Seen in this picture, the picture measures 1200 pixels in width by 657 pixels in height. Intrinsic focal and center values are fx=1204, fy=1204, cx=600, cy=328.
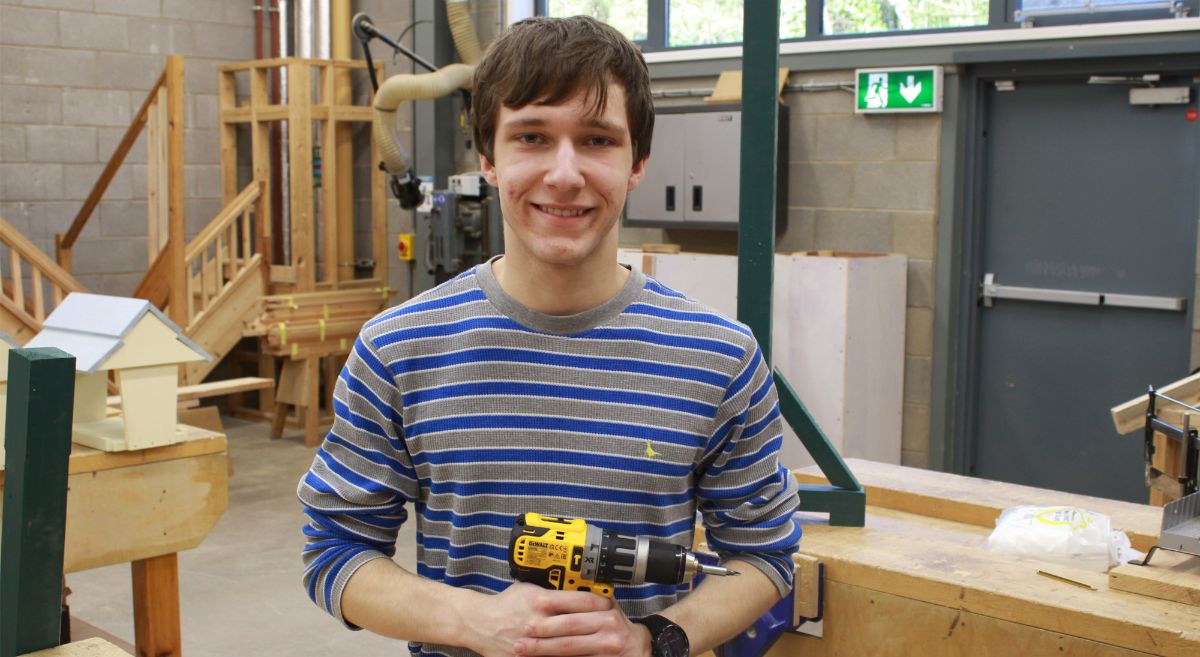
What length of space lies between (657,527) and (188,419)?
499 centimetres

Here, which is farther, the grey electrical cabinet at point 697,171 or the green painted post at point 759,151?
the grey electrical cabinet at point 697,171

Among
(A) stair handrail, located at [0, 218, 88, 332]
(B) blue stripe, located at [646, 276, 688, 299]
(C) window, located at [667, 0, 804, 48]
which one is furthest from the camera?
(C) window, located at [667, 0, 804, 48]

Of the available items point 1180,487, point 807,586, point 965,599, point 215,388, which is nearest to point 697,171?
point 215,388

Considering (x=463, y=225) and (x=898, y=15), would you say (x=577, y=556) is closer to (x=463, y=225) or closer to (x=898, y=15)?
(x=898, y=15)

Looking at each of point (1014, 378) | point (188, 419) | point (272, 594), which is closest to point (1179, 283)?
point (1014, 378)

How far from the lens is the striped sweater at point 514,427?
1.36 metres

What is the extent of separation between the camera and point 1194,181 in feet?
15.7

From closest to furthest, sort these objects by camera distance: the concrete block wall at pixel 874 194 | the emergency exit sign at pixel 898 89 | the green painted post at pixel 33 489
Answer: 1. the green painted post at pixel 33 489
2. the emergency exit sign at pixel 898 89
3. the concrete block wall at pixel 874 194

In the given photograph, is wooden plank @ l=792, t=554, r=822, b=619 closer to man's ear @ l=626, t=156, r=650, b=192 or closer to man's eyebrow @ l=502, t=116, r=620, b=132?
man's ear @ l=626, t=156, r=650, b=192

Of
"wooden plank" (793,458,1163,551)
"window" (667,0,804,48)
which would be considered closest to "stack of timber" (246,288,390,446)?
"window" (667,0,804,48)

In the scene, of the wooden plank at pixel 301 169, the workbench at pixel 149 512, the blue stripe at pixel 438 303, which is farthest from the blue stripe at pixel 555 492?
the wooden plank at pixel 301 169

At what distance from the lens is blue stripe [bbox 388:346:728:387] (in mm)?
1371

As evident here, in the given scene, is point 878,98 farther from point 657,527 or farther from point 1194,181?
point 657,527

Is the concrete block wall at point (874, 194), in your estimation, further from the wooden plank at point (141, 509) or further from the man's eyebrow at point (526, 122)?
the man's eyebrow at point (526, 122)
